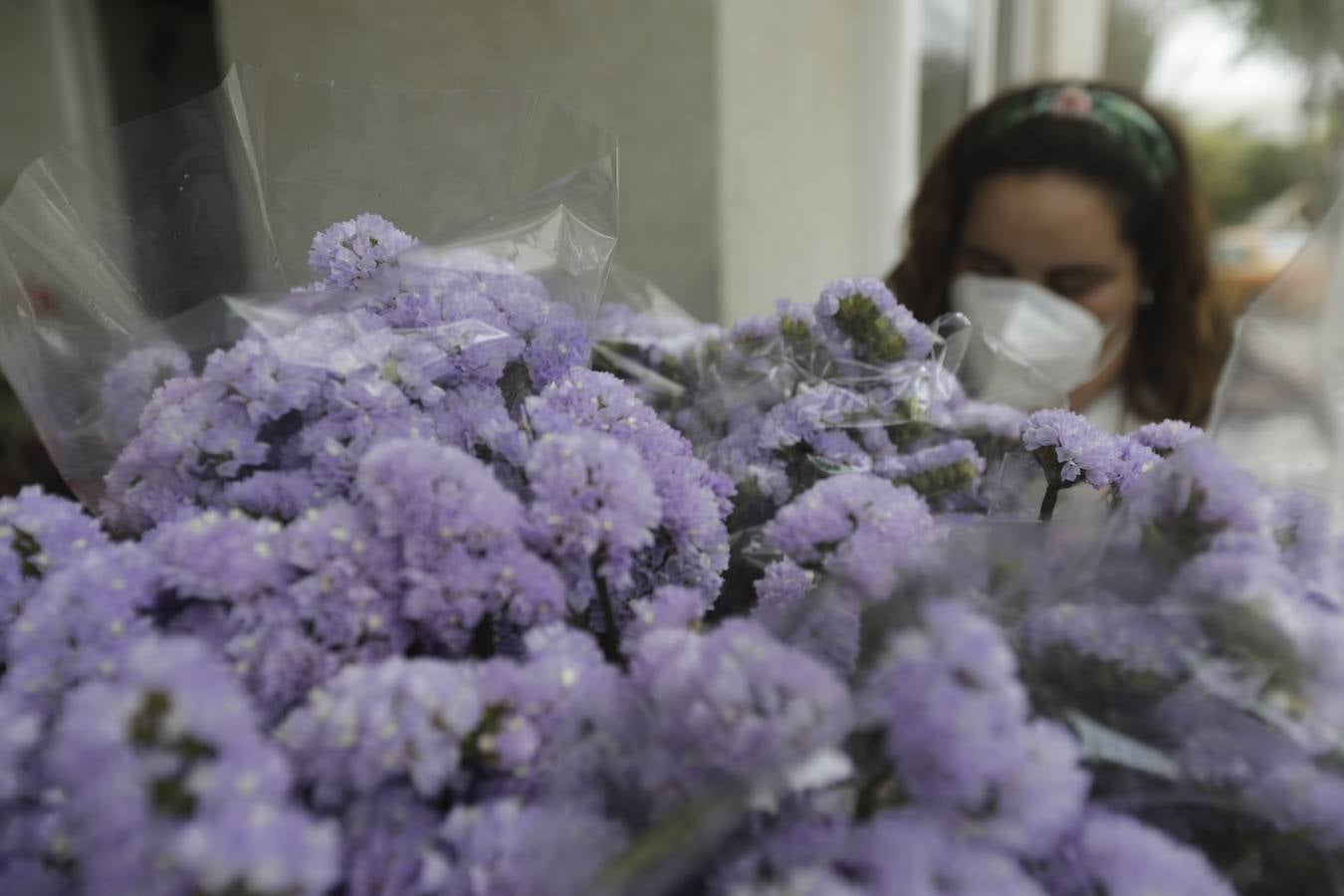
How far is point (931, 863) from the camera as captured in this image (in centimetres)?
23

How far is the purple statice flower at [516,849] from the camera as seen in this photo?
0.24 m

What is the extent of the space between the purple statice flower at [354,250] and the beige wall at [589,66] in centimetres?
118

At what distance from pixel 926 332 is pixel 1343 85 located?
10.7ft

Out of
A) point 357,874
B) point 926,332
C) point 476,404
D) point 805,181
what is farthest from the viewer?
point 805,181

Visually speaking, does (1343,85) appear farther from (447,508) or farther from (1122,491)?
(447,508)

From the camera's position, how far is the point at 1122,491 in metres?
0.42

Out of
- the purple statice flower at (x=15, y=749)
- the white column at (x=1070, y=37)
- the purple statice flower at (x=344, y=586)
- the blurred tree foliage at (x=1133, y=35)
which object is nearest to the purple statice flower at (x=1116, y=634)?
the purple statice flower at (x=344, y=586)

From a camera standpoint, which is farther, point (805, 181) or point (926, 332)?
point (805, 181)

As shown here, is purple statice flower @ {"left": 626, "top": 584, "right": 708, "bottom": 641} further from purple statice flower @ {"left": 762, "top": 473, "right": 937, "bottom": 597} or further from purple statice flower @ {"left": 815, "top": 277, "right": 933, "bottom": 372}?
purple statice flower @ {"left": 815, "top": 277, "right": 933, "bottom": 372}

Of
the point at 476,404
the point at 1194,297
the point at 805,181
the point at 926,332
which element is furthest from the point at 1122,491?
the point at 805,181

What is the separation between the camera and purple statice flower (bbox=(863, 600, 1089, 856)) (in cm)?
23

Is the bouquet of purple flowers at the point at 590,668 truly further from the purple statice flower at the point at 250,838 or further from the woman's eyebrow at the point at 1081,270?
the woman's eyebrow at the point at 1081,270

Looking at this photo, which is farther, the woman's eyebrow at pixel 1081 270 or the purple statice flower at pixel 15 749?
the woman's eyebrow at pixel 1081 270

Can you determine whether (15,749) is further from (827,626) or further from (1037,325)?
(1037,325)
